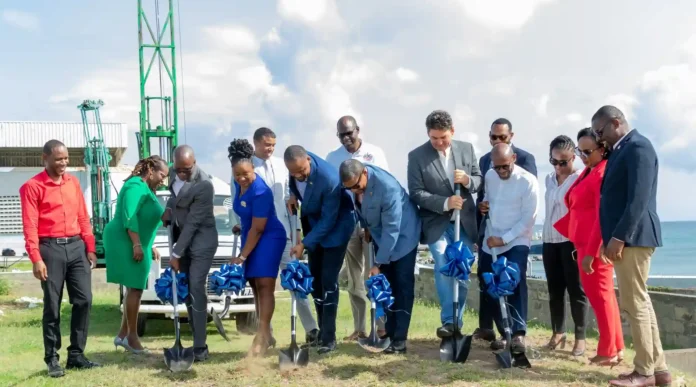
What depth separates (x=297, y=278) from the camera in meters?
6.81

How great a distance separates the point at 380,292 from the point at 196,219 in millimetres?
1889

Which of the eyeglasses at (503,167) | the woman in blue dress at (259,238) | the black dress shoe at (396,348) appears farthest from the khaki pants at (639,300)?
the woman in blue dress at (259,238)

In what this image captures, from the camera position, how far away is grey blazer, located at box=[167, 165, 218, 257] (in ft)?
23.3

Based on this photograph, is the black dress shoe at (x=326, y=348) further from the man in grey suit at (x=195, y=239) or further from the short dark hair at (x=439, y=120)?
the short dark hair at (x=439, y=120)

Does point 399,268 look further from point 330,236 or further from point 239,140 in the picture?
point 239,140

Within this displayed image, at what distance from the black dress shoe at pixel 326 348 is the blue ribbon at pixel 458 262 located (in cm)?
135

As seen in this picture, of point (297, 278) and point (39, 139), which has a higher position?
point (39, 139)

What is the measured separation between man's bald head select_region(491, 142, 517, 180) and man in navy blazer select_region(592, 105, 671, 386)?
1.03 m

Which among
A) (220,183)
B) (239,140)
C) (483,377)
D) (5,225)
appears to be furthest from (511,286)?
(5,225)

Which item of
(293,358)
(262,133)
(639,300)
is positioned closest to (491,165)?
(639,300)

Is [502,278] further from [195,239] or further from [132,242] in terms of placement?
[132,242]

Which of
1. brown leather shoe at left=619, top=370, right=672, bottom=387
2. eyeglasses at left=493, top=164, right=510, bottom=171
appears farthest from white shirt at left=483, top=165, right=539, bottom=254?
brown leather shoe at left=619, top=370, right=672, bottom=387

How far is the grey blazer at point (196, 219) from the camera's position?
711 centimetres

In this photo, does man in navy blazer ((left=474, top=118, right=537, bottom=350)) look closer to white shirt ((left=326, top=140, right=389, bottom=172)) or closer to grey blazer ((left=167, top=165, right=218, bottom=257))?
white shirt ((left=326, top=140, right=389, bottom=172))
